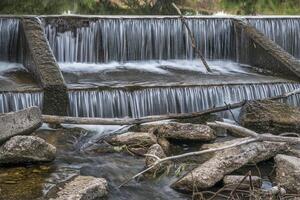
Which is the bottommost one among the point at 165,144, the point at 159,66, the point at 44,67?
the point at 165,144

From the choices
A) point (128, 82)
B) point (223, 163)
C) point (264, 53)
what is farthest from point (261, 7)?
point (223, 163)

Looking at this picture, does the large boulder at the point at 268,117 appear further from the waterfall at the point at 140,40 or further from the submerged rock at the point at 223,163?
the waterfall at the point at 140,40

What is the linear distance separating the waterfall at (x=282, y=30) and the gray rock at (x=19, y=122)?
8.67 metres

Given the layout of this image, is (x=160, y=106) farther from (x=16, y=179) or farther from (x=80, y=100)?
(x=16, y=179)

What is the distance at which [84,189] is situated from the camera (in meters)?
6.80

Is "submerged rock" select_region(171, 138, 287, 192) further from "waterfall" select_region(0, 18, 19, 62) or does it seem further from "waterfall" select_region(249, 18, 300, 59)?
"waterfall" select_region(249, 18, 300, 59)

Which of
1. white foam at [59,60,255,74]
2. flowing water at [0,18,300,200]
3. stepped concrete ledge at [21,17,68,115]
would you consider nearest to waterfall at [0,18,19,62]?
flowing water at [0,18,300,200]

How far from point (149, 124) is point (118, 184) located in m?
2.40

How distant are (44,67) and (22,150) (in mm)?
3233

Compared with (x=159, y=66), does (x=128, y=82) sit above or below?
below

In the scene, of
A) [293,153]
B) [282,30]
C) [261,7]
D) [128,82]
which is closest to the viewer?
[293,153]

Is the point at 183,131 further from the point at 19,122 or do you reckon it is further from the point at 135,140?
the point at 19,122

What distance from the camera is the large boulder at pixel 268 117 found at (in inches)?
404

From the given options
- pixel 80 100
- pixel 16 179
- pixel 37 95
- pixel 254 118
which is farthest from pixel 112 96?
pixel 16 179
